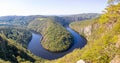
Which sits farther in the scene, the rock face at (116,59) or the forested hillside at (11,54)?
the forested hillside at (11,54)

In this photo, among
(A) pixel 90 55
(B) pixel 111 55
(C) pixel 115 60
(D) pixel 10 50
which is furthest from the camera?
(D) pixel 10 50

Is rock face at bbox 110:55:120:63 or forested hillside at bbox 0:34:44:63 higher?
rock face at bbox 110:55:120:63

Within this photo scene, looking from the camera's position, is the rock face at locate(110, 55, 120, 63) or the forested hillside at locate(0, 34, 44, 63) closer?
the rock face at locate(110, 55, 120, 63)

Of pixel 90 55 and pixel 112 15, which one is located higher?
pixel 112 15

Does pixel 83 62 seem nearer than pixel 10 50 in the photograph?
Yes

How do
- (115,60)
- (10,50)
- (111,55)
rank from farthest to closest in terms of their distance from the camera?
(10,50), (111,55), (115,60)

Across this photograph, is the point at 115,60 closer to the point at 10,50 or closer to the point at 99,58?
the point at 99,58

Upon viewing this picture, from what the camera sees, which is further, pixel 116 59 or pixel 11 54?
pixel 11 54

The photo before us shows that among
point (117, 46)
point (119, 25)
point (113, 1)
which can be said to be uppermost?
point (113, 1)

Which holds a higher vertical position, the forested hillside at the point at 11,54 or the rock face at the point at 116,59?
the rock face at the point at 116,59

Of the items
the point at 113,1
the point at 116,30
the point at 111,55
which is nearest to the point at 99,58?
the point at 111,55

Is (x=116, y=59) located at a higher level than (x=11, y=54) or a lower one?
higher
